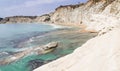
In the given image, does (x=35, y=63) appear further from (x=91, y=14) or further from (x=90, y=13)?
(x=90, y=13)

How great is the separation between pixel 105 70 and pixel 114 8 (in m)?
50.9

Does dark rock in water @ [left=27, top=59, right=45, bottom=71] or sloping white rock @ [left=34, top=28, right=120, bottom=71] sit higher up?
sloping white rock @ [left=34, top=28, right=120, bottom=71]

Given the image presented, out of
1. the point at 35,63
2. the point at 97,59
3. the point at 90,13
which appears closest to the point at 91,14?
the point at 90,13

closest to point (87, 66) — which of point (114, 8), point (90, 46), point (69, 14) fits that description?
point (90, 46)

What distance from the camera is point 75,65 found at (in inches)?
431

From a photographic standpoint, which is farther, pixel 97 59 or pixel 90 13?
pixel 90 13

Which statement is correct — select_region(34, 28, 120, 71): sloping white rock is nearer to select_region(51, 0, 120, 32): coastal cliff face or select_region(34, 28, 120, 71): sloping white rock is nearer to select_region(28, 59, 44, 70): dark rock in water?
select_region(28, 59, 44, 70): dark rock in water

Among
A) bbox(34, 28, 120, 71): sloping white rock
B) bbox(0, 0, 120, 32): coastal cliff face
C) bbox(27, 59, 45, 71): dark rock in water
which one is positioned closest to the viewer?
bbox(34, 28, 120, 71): sloping white rock

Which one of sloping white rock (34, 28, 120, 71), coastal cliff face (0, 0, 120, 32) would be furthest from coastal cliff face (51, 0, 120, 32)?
sloping white rock (34, 28, 120, 71)

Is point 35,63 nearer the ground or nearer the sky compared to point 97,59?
nearer the ground

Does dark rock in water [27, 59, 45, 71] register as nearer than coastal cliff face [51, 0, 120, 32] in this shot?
Yes

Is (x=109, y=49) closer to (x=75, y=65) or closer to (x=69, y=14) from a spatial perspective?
(x=75, y=65)

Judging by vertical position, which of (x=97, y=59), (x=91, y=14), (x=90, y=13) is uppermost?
(x=97, y=59)

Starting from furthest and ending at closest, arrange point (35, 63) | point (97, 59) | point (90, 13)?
1. point (90, 13)
2. point (35, 63)
3. point (97, 59)
